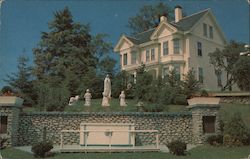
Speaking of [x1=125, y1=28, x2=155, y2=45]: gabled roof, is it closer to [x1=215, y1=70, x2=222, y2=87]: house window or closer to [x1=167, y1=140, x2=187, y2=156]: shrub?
[x1=215, y1=70, x2=222, y2=87]: house window

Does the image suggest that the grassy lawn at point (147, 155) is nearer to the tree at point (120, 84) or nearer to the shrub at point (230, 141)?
the shrub at point (230, 141)

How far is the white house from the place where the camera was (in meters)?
22.2

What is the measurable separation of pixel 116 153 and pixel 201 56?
1290 centimetres

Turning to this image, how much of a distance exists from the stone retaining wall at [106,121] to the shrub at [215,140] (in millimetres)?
1204

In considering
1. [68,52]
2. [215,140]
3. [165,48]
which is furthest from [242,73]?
[68,52]

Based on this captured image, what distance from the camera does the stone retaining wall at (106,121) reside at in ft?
46.1

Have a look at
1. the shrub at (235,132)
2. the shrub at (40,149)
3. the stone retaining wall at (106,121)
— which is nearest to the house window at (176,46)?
the stone retaining wall at (106,121)

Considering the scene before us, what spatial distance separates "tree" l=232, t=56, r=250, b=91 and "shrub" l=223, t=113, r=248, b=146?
8071 millimetres

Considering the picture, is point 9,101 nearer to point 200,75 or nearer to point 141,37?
point 200,75

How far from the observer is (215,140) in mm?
13305

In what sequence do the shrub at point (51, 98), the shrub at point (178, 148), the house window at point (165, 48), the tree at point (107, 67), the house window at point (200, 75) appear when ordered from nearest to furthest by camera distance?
the shrub at point (178, 148) → the shrub at point (51, 98) → the tree at point (107, 67) → the house window at point (200, 75) → the house window at point (165, 48)

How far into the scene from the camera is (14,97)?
13258mm

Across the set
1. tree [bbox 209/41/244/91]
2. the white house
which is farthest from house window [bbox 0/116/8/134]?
tree [bbox 209/41/244/91]

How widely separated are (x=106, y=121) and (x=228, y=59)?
38.4ft
